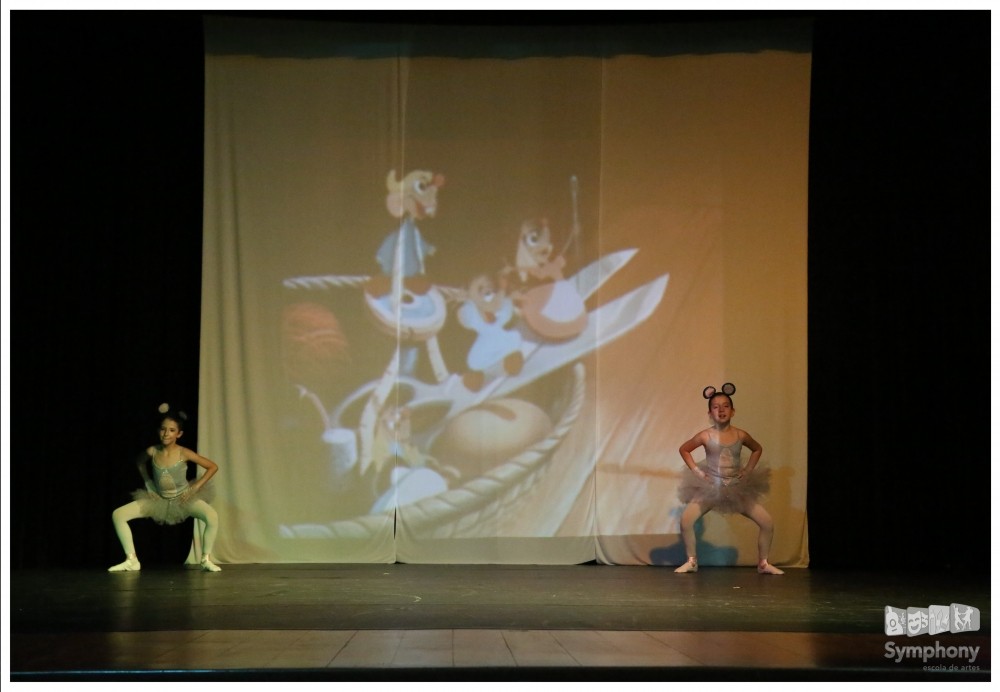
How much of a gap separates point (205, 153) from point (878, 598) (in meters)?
4.73

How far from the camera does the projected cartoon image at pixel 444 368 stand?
22.9 ft

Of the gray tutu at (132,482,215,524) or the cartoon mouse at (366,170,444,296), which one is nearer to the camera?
the gray tutu at (132,482,215,524)

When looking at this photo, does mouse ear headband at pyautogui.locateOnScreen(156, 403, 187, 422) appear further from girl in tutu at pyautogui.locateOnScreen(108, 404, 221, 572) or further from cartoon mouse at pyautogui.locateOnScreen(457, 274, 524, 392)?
cartoon mouse at pyautogui.locateOnScreen(457, 274, 524, 392)

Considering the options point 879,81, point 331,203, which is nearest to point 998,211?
point 879,81

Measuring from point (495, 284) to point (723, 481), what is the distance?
6.11 feet

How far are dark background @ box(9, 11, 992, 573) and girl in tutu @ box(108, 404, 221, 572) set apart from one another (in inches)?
23.4

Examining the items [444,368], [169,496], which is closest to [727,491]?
[444,368]

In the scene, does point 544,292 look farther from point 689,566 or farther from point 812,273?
point 689,566

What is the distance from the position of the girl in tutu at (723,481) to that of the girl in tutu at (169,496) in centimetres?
272

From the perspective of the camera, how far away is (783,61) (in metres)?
7.20

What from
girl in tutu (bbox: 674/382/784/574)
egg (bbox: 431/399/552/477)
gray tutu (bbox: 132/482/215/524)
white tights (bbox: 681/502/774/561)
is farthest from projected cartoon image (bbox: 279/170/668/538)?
white tights (bbox: 681/502/774/561)

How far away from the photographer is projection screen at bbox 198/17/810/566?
698cm

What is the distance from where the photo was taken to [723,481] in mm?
6453

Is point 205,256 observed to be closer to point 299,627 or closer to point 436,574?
point 436,574
